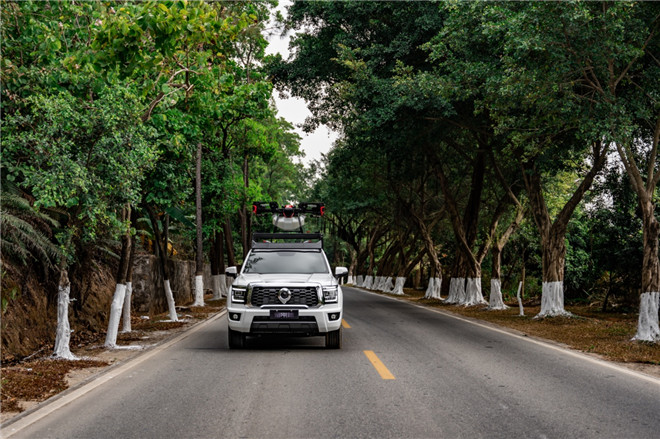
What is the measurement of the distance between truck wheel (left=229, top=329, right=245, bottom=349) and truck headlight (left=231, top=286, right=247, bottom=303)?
0.65 metres

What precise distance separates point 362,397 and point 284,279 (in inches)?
174

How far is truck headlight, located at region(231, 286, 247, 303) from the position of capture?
436 inches

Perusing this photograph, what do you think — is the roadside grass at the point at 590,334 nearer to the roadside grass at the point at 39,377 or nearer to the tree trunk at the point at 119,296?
the roadside grass at the point at 39,377

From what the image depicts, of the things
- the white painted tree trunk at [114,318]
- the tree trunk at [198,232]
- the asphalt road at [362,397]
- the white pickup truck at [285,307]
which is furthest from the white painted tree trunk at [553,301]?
the white painted tree trunk at [114,318]

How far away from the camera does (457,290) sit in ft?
99.3

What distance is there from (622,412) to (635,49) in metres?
9.28

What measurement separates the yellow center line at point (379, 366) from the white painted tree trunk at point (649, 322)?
22.1 ft

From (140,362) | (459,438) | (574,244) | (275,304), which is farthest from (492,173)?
(459,438)

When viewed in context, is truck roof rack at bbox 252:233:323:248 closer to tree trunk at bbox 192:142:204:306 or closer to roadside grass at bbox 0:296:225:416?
roadside grass at bbox 0:296:225:416

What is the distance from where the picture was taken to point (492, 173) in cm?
3016

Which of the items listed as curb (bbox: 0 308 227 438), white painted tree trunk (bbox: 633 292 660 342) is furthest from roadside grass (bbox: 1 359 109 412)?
white painted tree trunk (bbox: 633 292 660 342)

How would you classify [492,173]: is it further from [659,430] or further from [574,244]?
[659,430]

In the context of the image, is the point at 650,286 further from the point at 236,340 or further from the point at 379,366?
the point at 236,340

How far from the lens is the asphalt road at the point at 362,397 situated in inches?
229
